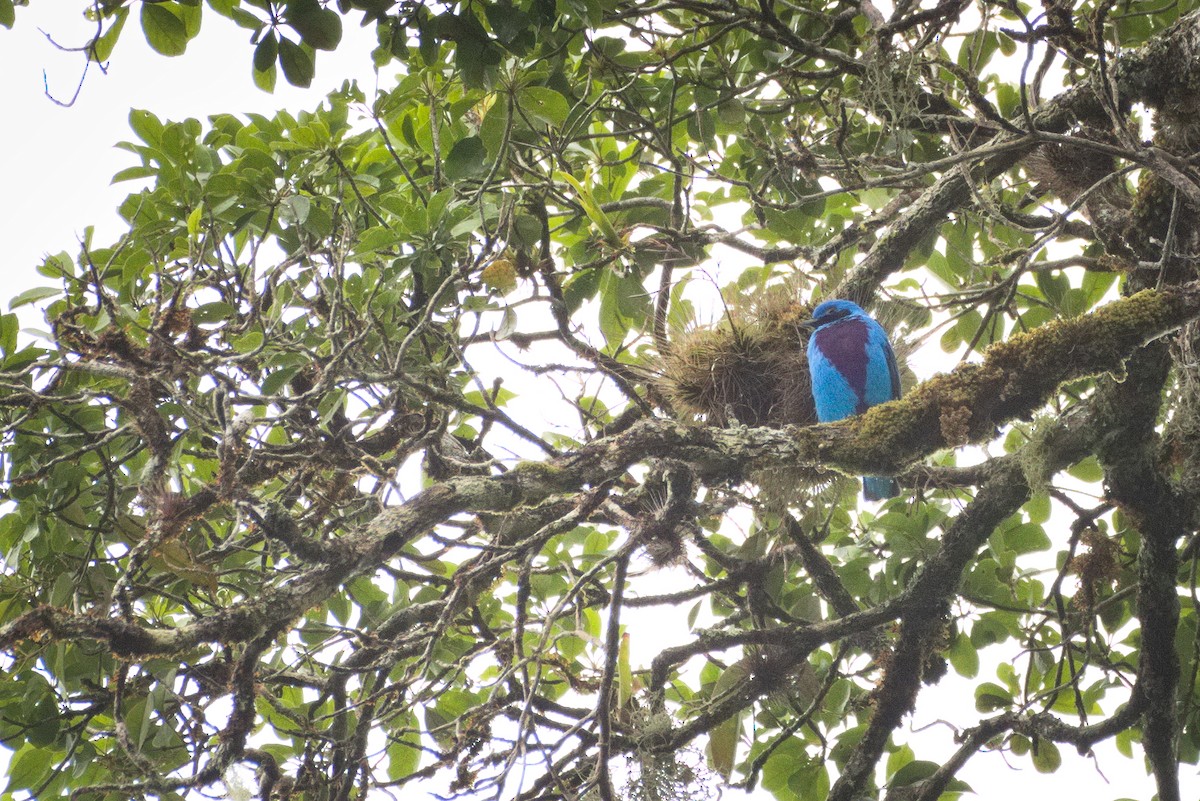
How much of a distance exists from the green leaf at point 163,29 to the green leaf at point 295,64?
0.28 metres

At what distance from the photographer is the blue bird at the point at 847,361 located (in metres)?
3.93

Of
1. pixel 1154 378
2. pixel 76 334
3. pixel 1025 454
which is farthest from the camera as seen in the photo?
pixel 1025 454

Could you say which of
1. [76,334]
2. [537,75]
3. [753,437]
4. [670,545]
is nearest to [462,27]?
[537,75]

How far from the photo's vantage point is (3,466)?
3512 mm

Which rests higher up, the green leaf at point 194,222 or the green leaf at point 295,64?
the green leaf at point 194,222

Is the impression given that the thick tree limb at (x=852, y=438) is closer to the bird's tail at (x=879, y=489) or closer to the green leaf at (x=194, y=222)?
the green leaf at (x=194, y=222)

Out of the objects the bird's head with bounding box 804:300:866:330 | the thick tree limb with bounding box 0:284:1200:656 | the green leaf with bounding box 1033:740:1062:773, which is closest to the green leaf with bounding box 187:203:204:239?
→ the thick tree limb with bounding box 0:284:1200:656

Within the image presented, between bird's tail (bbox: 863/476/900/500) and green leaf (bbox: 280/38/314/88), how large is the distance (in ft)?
10.1

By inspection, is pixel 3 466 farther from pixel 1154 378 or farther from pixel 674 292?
pixel 1154 378

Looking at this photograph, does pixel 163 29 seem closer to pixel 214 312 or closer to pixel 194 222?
pixel 194 222

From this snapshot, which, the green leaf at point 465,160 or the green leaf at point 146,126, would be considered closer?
the green leaf at point 465,160

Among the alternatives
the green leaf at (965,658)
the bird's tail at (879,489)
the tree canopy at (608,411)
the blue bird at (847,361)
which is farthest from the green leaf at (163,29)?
the green leaf at (965,658)

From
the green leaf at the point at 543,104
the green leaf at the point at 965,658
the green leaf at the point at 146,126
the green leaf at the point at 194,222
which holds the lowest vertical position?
the green leaf at the point at 965,658

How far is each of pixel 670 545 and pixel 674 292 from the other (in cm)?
139
